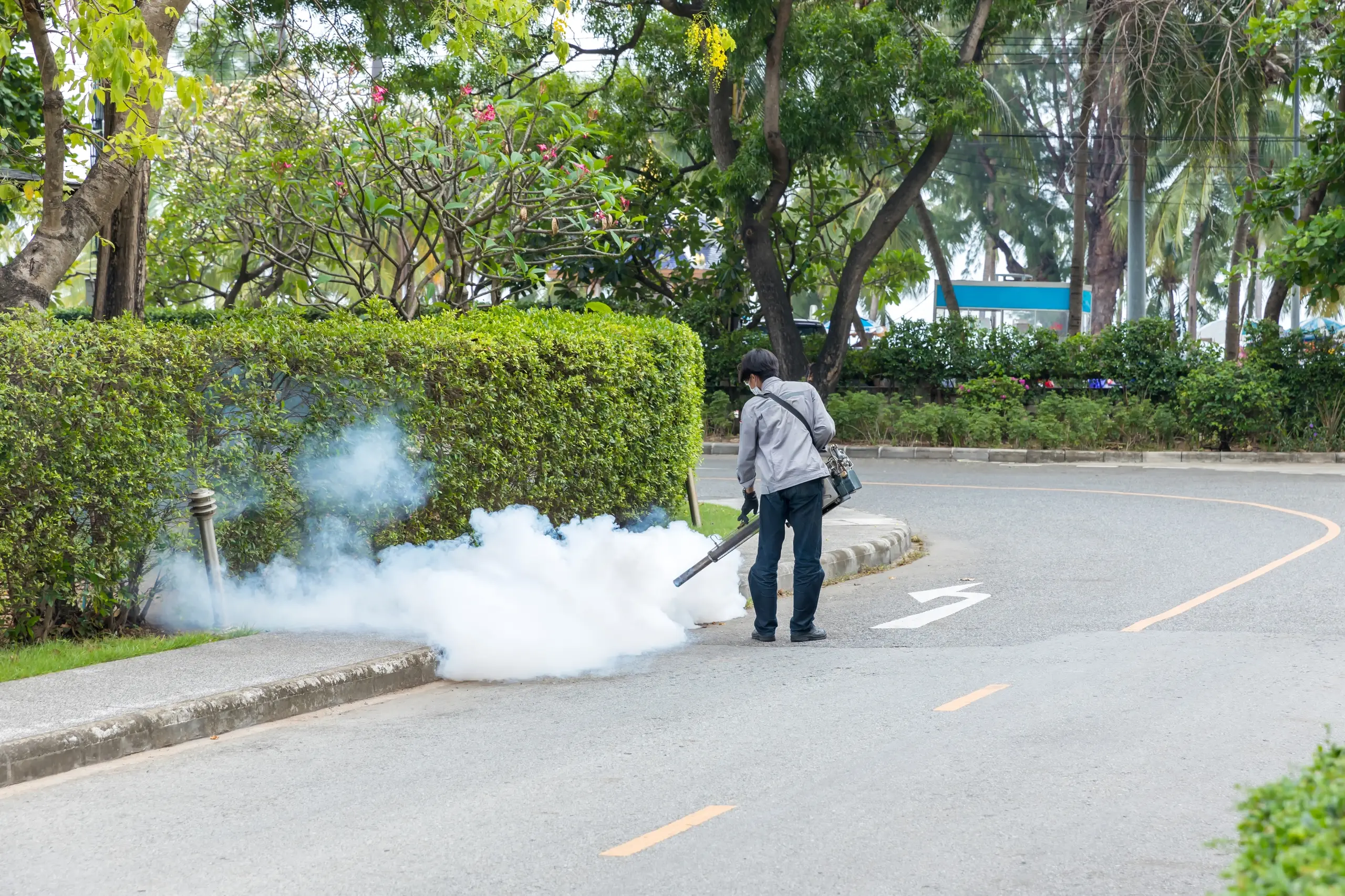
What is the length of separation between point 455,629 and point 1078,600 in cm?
450

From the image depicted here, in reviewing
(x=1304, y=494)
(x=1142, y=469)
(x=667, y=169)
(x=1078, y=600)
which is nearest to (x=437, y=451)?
(x=1078, y=600)

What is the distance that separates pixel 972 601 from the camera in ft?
32.5

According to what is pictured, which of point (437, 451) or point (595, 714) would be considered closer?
point (595, 714)

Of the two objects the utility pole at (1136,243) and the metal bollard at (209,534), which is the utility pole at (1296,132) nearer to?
the utility pole at (1136,243)

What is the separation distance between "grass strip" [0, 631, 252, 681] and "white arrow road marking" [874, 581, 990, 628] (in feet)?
13.6

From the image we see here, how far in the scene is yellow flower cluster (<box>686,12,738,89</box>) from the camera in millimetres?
14219

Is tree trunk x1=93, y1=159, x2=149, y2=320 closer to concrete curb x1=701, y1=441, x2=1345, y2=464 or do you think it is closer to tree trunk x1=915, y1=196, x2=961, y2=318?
concrete curb x1=701, y1=441, x2=1345, y2=464

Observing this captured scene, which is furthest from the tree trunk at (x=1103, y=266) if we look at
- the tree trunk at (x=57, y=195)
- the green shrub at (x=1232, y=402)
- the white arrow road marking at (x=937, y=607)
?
the tree trunk at (x=57, y=195)

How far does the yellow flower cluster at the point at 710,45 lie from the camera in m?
14.2

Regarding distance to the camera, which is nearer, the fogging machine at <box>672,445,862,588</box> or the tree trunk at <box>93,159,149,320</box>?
the fogging machine at <box>672,445,862,588</box>

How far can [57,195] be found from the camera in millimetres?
9742

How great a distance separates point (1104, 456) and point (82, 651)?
17.4 metres

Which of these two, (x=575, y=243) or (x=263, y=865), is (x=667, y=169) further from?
(x=263, y=865)

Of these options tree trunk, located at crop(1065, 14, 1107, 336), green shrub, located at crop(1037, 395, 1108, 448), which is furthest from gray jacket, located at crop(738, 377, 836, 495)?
tree trunk, located at crop(1065, 14, 1107, 336)
